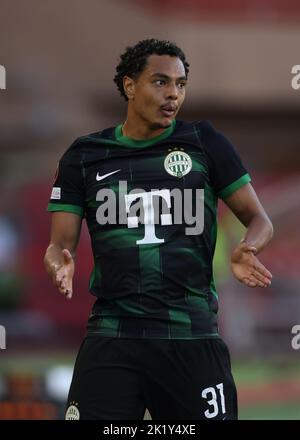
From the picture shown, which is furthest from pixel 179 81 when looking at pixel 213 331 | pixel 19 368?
pixel 19 368

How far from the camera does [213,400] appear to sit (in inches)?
227

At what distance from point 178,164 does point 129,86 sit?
1.77 feet

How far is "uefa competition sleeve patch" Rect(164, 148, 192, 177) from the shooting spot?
5.95 meters

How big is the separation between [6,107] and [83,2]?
3.08 metres

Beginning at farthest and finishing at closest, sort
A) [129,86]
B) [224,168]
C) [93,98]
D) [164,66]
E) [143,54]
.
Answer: [93,98]
[129,86]
[143,54]
[164,66]
[224,168]

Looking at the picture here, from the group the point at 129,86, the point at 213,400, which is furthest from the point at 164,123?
the point at 213,400

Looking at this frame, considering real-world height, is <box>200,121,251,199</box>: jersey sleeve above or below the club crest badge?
above

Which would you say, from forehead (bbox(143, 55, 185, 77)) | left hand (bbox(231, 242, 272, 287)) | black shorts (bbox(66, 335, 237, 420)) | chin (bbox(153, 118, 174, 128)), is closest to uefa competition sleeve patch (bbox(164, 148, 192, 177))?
chin (bbox(153, 118, 174, 128))

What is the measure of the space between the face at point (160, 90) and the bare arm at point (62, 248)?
0.63 meters

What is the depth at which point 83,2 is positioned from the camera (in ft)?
92.1

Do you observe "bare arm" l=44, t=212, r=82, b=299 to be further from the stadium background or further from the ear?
the stadium background

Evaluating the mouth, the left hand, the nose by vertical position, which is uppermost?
the nose

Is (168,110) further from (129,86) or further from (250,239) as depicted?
(250,239)

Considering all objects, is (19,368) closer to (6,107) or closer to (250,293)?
(250,293)
